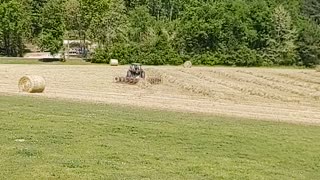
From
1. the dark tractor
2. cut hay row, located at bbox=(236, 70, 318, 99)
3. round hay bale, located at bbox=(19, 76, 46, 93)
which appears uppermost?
round hay bale, located at bbox=(19, 76, 46, 93)

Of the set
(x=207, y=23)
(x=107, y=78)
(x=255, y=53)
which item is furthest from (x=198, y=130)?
(x=207, y=23)

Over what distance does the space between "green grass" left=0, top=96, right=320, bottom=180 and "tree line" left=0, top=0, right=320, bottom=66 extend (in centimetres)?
5042

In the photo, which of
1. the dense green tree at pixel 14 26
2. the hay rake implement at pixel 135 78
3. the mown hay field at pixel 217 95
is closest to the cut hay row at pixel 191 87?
the mown hay field at pixel 217 95

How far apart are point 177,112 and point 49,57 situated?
5706 centimetres

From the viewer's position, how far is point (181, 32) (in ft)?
242

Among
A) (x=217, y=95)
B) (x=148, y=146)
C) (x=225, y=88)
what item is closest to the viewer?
(x=148, y=146)

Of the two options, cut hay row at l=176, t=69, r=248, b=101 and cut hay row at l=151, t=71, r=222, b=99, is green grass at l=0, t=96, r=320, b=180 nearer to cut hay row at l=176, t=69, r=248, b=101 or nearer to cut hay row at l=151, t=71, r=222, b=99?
cut hay row at l=176, t=69, r=248, b=101

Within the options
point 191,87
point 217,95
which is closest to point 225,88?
point 191,87

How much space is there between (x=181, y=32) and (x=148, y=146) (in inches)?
2469

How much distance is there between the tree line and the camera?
68.6m

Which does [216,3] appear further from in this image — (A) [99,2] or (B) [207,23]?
(A) [99,2]

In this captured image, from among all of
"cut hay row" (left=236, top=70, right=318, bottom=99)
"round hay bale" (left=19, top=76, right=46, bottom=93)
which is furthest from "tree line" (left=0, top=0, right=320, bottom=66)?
"round hay bale" (left=19, top=76, right=46, bottom=93)

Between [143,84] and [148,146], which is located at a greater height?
[148,146]

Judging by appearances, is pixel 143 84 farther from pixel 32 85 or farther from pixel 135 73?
pixel 32 85
